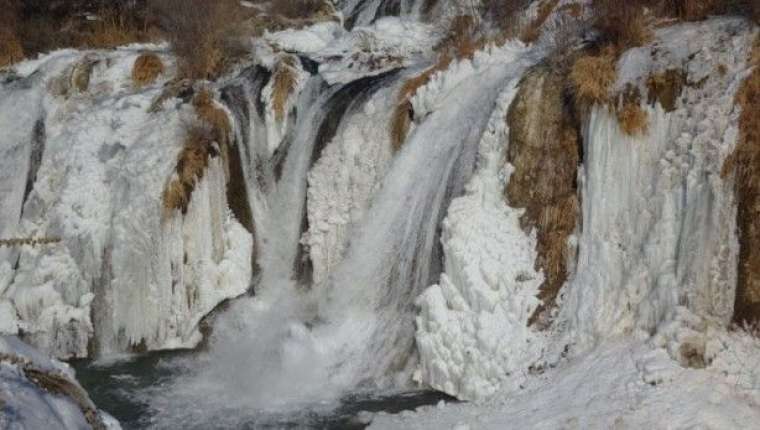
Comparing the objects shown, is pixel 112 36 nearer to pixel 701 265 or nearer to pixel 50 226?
pixel 50 226

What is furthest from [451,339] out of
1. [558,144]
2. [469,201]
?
[558,144]

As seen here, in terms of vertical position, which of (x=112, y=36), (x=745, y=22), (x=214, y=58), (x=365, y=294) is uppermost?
(x=112, y=36)

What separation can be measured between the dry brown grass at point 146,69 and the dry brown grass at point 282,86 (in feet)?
10.3

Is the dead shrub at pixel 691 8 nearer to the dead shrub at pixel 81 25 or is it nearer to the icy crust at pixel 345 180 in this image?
the icy crust at pixel 345 180

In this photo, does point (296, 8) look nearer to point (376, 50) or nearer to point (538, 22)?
point (376, 50)

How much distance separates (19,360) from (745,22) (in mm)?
8210

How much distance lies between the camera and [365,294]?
36.1 feet

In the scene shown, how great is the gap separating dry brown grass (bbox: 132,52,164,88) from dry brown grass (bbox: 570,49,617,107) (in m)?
9.35

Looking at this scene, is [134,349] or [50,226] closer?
[134,349]

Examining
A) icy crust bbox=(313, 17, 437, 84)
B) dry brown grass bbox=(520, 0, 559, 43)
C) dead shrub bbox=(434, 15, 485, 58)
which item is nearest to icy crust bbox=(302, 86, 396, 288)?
dead shrub bbox=(434, 15, 485, 58)

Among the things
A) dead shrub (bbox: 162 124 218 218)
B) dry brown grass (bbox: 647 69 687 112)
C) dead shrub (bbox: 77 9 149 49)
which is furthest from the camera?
dead shrub (bbox: 77 9 149 49)

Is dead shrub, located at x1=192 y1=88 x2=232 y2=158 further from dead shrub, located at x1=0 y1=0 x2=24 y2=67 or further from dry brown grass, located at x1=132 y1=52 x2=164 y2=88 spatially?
dead shrub, located at x1=0 y1=0 x2=24 y2=67

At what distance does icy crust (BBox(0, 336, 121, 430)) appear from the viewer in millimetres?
3988

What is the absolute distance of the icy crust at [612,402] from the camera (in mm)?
6980
